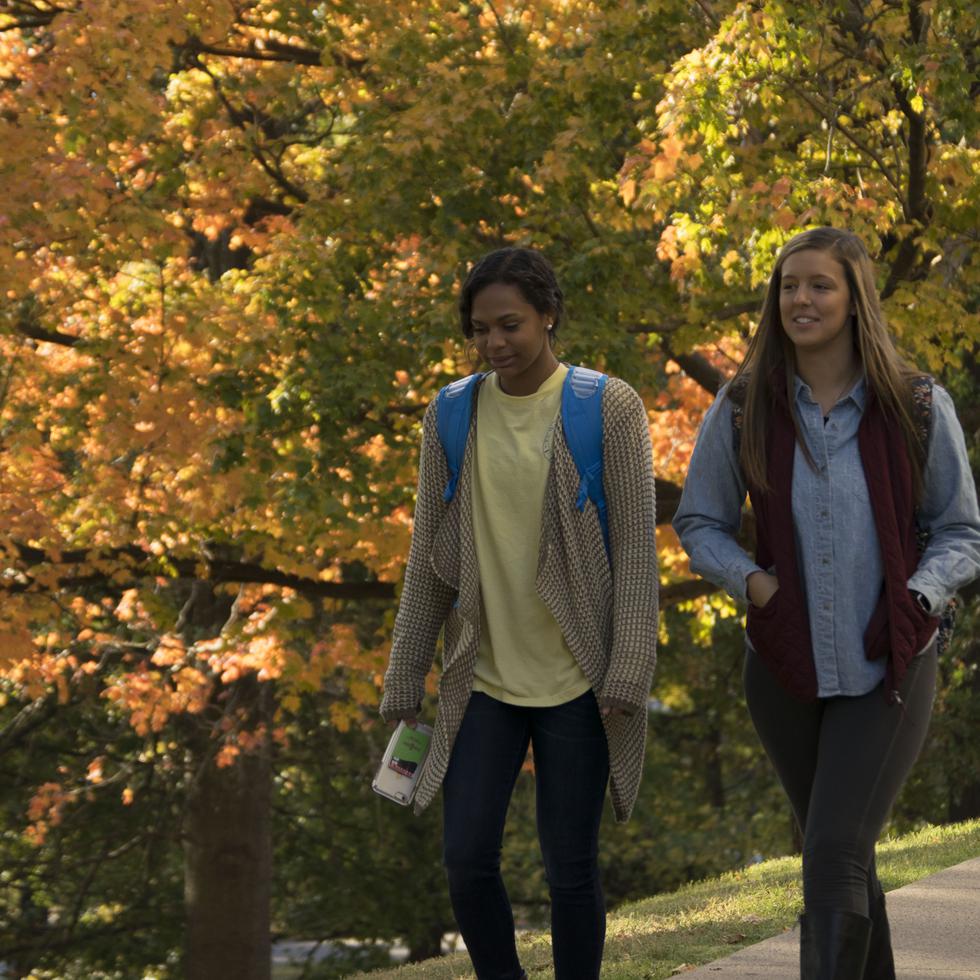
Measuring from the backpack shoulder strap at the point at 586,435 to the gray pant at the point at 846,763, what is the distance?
0.51 meters

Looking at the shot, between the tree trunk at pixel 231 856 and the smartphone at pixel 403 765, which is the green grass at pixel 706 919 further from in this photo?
the tree trunk at pixel 231 856

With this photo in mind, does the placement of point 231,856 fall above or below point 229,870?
above

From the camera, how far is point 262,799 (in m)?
15.7

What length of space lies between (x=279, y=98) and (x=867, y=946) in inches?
412

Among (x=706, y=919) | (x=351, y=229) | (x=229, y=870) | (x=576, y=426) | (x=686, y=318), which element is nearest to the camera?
(x=576, y=426)

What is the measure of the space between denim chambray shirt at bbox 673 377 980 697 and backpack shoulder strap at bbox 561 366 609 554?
0.19 metres

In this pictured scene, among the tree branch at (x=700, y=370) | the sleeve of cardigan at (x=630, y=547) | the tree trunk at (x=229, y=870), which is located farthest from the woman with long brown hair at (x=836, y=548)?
the tree trunk at (x=229, y=870)

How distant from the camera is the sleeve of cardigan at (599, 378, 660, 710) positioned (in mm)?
3684

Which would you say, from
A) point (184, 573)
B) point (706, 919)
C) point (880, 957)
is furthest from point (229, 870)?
point (880, 957)

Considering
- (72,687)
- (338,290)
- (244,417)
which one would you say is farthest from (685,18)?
(72,687)

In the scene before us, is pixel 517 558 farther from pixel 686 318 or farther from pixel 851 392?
pixel 686 318

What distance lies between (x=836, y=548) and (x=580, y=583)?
531 millimetres

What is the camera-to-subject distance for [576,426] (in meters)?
3.81

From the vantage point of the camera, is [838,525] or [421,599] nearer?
[838,525]
